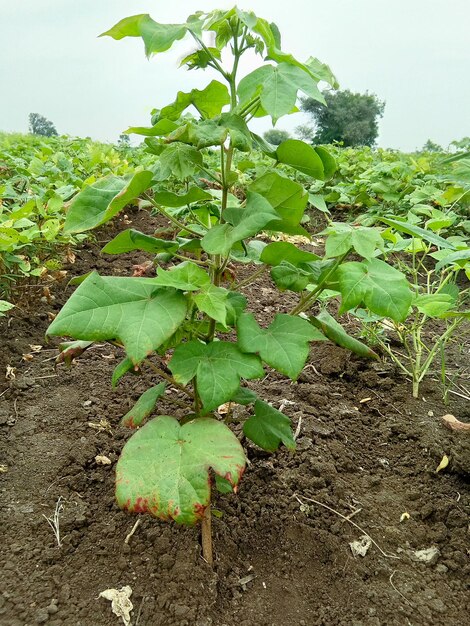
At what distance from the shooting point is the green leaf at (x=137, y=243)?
1033mm

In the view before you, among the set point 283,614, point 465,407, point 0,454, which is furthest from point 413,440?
point 0,454

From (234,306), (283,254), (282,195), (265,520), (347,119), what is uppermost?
(347,119)

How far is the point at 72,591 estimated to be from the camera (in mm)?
1104

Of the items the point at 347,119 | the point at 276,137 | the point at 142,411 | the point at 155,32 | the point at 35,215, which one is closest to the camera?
the point at 155,32

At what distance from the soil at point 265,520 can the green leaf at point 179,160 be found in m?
0.84

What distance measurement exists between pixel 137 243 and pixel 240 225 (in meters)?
0.24

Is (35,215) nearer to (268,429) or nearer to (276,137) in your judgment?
(268,429)

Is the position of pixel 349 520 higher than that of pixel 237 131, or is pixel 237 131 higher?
pixel 237 131

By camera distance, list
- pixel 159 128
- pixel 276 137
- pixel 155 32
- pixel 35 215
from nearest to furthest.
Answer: pixel 155 32
pixel 159 128
pixel 35 215
pixel 276 137

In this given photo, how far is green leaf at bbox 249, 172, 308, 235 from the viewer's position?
100 centimetres

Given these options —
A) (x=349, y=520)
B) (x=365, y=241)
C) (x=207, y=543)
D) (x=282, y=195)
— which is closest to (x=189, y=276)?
(x=282, y=195)

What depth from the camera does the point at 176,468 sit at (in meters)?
0.93

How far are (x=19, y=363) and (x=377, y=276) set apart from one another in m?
1.46

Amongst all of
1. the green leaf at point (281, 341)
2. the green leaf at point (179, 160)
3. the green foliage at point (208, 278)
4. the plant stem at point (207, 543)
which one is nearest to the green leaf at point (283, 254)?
the green foliage at point (208, 278)
